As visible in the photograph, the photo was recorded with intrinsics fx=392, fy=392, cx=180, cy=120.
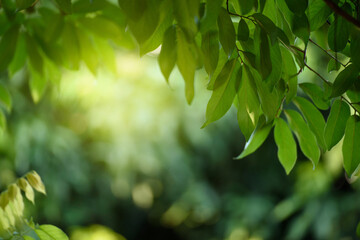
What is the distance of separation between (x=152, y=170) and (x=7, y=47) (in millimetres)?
2412

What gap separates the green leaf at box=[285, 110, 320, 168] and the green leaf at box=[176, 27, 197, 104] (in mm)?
178

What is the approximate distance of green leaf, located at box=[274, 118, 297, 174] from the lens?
47cm

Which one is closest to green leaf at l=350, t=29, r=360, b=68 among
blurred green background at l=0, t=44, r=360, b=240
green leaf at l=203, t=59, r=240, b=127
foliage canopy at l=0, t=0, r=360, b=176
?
foliage canopy at l=0, t=0, r=360, b=176

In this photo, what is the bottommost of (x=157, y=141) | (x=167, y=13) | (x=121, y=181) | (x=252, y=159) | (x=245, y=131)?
(x=252, y=159)

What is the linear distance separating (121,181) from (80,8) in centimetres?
228

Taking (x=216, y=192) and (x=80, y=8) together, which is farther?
(x=216, y=192)

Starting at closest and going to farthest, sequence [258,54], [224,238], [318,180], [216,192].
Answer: [258,54] → [318,180] → [224,238] → [216,192]

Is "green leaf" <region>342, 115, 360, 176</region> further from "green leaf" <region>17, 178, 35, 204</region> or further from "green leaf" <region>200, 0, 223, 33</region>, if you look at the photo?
"green leaf" <region>17, 178, 35, 204</region>

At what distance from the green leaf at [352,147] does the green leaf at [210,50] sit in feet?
0.54

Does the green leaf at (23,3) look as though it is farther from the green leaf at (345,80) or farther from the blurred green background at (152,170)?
the blurred green background at (152,170)

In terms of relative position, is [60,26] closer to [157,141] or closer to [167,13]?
[167,13]

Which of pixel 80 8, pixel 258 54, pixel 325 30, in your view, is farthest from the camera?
pixel 80 8

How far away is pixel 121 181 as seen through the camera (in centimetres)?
280

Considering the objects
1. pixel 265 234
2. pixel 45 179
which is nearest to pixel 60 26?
pixel 45 179
